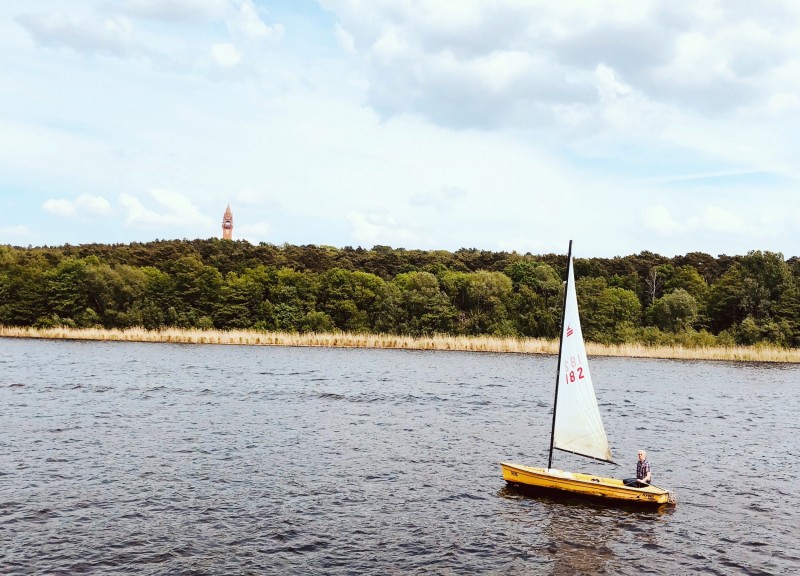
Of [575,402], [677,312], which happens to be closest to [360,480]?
[575,402]

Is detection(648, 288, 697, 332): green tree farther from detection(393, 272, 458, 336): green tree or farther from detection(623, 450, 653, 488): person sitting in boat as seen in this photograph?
detection(623, 450, 653, 488): person sitting in boat

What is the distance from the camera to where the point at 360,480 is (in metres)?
25.8

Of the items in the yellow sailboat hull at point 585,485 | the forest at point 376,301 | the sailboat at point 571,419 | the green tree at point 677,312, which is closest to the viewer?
the yellow sailboat hull at point 585,485

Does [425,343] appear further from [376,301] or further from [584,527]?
[584,527]

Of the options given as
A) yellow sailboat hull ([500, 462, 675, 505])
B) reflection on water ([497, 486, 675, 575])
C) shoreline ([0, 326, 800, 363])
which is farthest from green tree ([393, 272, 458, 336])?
reflection on water ([497, 486, 675, 575])

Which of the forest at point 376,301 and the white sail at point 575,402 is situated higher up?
the forest at point 376,301

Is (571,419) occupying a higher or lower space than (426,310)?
lower

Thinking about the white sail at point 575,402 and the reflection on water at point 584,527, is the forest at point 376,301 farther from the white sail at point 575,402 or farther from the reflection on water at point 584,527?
the reflection on water at point 584,527

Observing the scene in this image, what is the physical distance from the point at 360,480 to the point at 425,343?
6787 centimetres

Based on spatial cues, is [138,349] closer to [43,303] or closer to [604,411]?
[43,303]

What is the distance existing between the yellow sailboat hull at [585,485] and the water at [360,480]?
51cm

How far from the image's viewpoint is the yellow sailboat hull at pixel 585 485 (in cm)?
2302

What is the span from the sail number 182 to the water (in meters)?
4.54

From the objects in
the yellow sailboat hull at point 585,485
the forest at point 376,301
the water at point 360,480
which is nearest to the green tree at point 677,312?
the forest at point 376,301
